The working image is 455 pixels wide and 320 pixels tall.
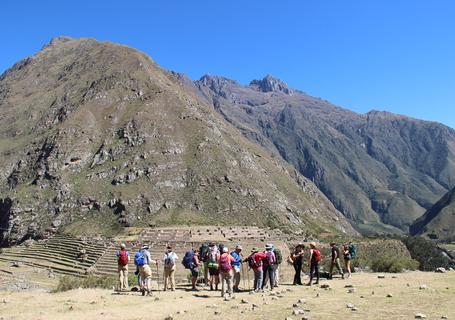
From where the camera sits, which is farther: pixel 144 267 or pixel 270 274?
pixel 270 274

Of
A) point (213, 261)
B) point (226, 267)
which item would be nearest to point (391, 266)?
point (213, 261)

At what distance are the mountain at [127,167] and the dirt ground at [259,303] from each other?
303 feet

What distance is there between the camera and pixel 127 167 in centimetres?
13562

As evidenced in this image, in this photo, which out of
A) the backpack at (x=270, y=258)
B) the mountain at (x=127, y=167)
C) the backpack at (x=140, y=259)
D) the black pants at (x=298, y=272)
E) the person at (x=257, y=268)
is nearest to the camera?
the backpack at (x=140, y=259)

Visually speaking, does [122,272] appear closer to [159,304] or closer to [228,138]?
[159,304]

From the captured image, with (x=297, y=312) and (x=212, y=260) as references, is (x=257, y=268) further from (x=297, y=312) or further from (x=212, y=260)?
(x=297, y=312)

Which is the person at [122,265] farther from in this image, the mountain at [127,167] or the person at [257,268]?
the mountain at [127,167]

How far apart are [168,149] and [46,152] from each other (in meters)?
35.4

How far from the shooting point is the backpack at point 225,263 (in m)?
23.6

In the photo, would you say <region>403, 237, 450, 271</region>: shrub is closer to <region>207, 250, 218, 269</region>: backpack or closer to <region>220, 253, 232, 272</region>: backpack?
<region>207, 250, 218, 269</region>: backpack

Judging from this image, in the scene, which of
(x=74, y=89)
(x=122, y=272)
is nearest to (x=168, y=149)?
(x=74, y=89)

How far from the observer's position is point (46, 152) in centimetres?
14288

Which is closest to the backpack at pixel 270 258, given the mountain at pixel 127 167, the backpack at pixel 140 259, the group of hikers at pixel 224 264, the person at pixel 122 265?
the group of hikers at pixel 224 264

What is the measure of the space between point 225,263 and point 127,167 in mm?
115412
